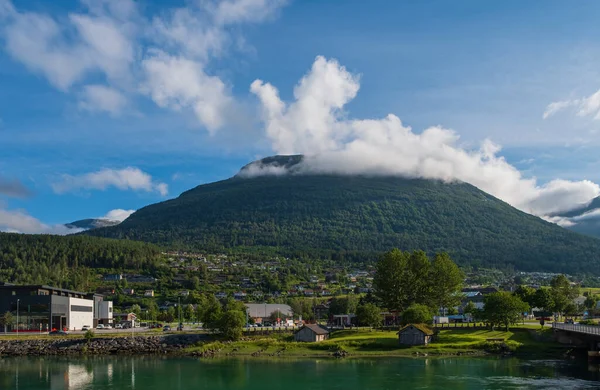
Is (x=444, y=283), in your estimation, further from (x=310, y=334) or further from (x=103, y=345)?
(x=103, y=345)

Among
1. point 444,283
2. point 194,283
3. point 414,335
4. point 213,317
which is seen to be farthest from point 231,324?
point 194,283

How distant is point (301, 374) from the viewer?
224ft

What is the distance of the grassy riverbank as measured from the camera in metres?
82.8

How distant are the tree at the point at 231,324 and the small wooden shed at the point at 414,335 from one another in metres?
25.1

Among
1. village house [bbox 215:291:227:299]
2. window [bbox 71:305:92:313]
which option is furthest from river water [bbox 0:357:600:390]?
village house [bbox 215:291:227:299]

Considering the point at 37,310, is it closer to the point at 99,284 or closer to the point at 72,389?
the point at 72,389

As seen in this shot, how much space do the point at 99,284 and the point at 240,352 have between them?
111076 mm

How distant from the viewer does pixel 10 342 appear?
3812 inches

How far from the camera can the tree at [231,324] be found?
9606 centimetres

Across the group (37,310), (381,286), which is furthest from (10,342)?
(381,286)

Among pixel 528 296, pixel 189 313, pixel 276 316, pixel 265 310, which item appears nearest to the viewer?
pixel 528 296

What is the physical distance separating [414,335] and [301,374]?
24502 millimetres

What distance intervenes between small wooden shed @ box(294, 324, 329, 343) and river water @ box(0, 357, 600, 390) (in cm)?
1324

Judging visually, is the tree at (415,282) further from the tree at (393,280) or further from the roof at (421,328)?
the roof at (421,328)
